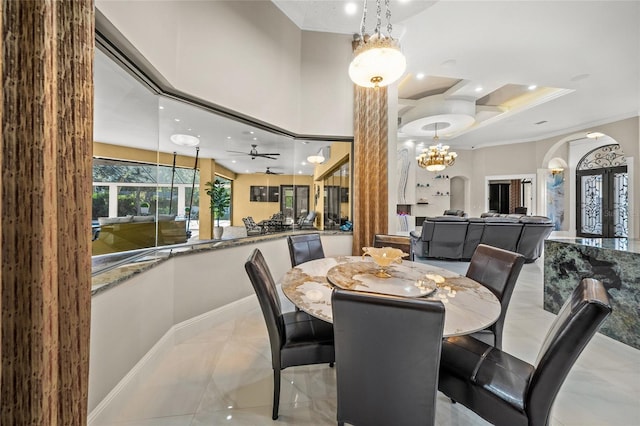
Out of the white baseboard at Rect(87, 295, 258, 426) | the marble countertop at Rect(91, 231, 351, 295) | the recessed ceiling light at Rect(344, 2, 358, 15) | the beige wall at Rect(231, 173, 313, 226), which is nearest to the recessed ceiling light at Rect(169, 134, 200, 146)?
the beige wall at Rect(231, 173, 313, 226)

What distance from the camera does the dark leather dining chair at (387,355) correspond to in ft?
2.95

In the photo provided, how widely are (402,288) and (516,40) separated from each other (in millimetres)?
4230

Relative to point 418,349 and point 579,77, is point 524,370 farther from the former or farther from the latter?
point 579,77

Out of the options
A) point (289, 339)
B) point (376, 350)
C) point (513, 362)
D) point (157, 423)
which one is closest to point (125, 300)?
point (157, 423)

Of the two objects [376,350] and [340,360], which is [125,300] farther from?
[376,350]

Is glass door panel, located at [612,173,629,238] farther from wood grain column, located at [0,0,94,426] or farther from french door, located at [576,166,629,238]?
wood grain column, located at [0,0,94,426]

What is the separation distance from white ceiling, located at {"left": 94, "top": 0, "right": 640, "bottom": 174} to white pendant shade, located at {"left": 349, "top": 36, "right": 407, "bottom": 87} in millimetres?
1576

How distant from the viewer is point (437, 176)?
10.1 meters

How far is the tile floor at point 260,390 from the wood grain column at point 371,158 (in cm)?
198

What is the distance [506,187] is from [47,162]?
12958 mm

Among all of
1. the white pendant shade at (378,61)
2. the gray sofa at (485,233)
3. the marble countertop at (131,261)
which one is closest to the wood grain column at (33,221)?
the marble countertop at (131,261)

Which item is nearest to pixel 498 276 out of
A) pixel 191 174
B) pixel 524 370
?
pixel 524 370

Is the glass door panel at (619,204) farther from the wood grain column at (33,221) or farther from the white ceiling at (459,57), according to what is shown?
the wood grain column at (33,221)

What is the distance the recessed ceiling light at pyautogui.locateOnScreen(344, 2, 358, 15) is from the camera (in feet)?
10.3
